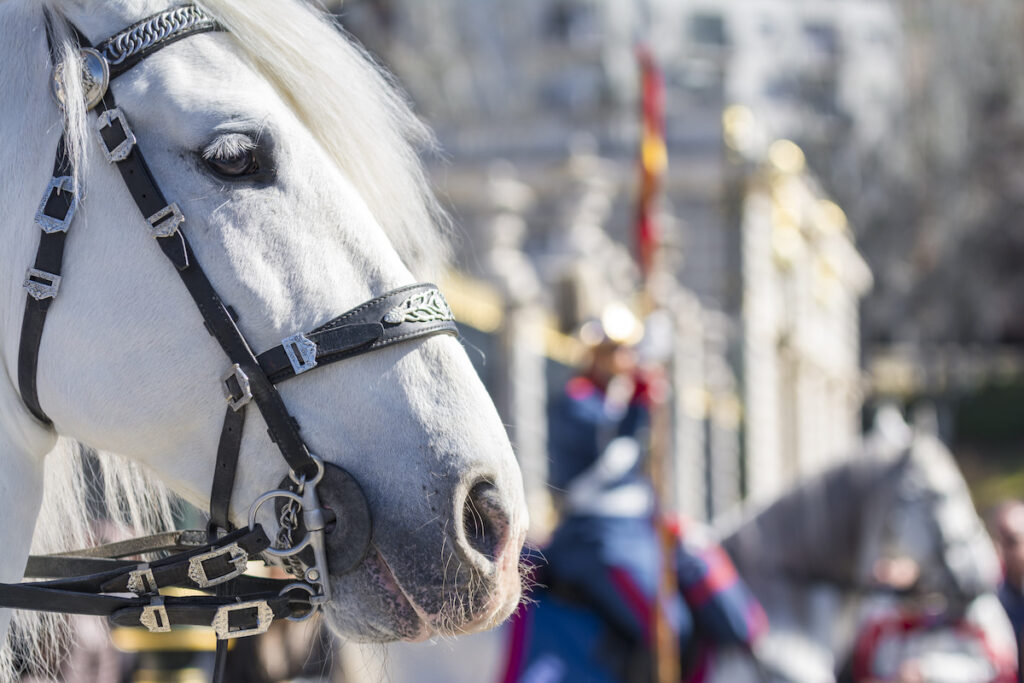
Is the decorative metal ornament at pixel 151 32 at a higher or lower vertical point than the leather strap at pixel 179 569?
higher

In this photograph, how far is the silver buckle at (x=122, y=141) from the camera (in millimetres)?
1700

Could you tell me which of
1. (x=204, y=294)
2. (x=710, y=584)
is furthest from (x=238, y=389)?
(x=710, y=584)

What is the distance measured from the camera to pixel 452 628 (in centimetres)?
171

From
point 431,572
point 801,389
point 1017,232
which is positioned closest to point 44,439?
point 431,572

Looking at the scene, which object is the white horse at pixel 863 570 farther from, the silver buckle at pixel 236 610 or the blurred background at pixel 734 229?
the silver buckle at pixel 236 610

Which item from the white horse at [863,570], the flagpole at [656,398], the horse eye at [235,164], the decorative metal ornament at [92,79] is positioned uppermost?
the decorative metal ornament at [92,79]

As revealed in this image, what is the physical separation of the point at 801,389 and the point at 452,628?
15050 mm

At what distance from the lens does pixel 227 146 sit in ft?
5.62

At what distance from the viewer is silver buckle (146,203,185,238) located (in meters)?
1.68

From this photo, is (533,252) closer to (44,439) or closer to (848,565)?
(848,565)

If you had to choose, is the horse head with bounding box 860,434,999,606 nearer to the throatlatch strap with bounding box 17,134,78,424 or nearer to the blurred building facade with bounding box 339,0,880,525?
the blurred building facade with bounding box 339,0,880,525

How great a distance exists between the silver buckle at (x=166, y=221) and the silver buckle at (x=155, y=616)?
0.54 metres

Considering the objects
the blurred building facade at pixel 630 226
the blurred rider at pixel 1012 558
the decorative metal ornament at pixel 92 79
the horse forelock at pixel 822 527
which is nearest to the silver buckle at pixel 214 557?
the decorative metal ornament at pixel 92 79

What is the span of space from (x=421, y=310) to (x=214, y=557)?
471mm
